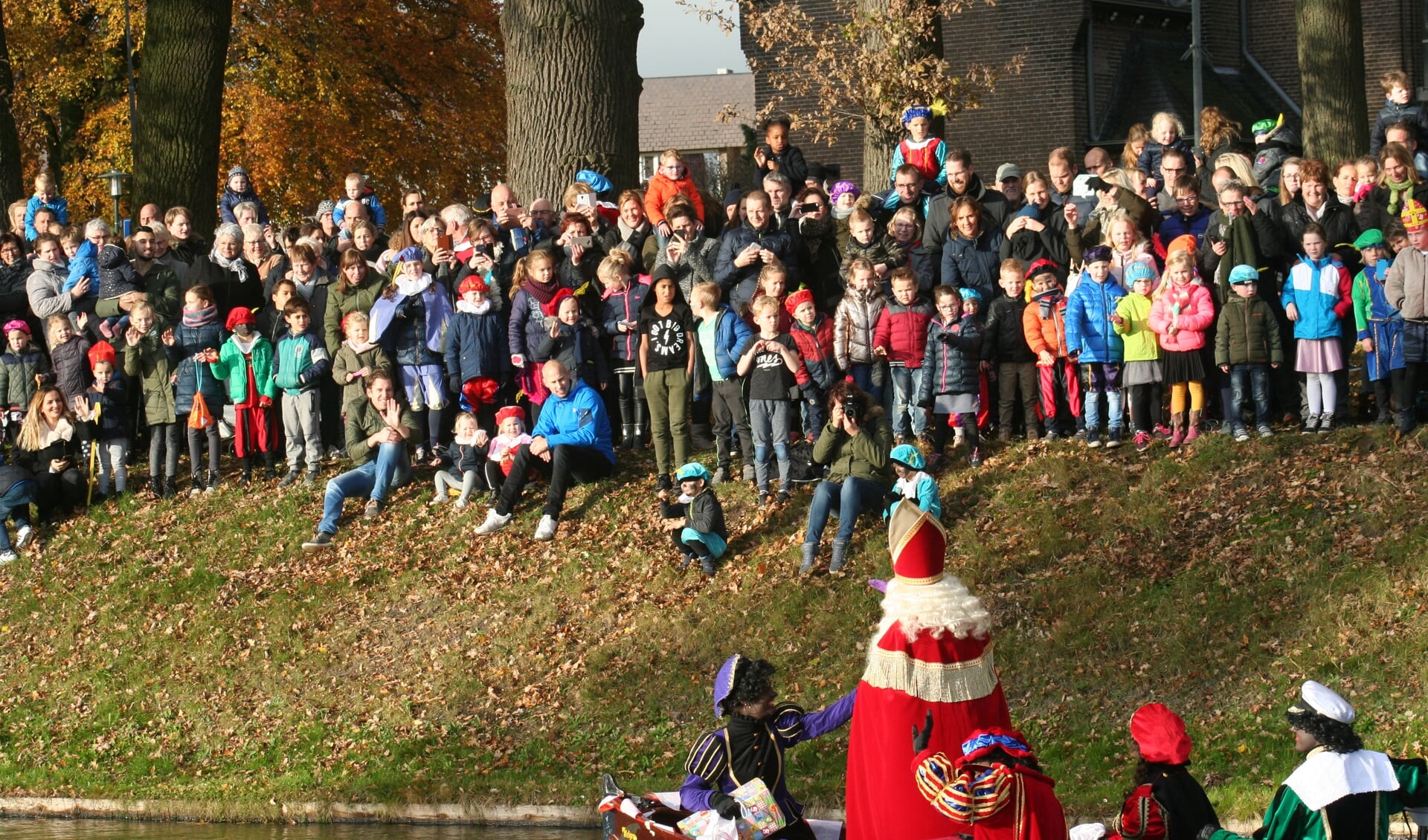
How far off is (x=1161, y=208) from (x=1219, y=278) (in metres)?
1.34

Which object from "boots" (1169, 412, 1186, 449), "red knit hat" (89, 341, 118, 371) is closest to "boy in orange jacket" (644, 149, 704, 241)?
"boots" (1169, 412, 1186, 449)

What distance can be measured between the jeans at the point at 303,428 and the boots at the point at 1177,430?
8.13 m

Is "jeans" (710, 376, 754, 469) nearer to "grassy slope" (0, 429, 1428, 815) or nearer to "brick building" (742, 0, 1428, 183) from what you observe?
"grassy slope" (0, 429, 1428, 815)

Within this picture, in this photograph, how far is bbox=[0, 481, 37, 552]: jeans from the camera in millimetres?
16797

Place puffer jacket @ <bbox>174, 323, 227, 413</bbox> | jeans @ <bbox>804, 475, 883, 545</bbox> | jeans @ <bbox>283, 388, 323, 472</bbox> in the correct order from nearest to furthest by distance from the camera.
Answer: jeans @ <bbox>804, 475, 883, 545</bbox> < jeans @ <bbox>283, 388, 323, 472</bbox> < puffer jacket @ <bbox>174, 323, 227, 413</bbox>

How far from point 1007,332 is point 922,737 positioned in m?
7.35

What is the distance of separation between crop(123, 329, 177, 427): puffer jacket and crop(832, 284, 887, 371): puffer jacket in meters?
6.89

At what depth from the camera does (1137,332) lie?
13875 millimetres

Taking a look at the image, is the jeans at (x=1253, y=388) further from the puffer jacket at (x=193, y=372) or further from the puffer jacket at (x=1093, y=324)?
the puffer jacket at (x=193, y=372)

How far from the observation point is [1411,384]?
1337 centimetres

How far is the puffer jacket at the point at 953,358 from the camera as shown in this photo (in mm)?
14195

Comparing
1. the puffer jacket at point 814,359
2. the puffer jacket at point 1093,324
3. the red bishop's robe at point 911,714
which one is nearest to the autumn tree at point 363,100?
the puffer jacket at point 814,359

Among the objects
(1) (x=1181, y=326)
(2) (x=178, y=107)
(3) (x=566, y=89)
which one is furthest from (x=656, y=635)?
(2) (x=178, y=107)

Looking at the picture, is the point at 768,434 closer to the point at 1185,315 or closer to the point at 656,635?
the point at 656,635
